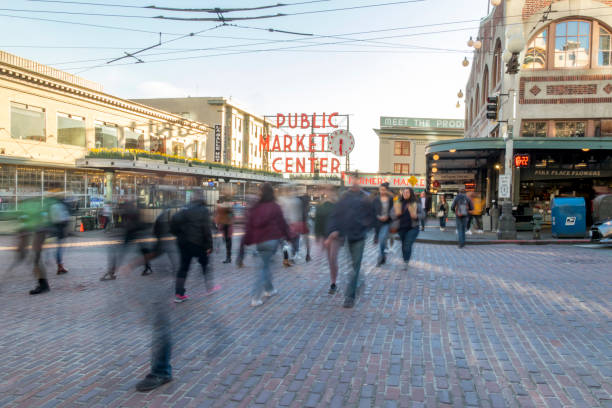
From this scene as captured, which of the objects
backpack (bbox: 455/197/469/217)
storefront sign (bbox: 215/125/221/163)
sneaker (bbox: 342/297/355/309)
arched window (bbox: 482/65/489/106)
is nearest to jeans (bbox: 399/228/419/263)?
sneaker (bbox: 342/297/355/309)

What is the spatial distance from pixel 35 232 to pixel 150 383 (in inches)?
198

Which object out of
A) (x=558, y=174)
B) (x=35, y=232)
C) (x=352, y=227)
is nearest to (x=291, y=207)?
(x=352, y=227)

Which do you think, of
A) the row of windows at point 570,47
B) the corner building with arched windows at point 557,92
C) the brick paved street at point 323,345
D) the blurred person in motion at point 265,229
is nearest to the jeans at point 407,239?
the brick paved street at point 323,345

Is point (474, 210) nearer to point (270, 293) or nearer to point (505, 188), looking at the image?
point (505, 188)

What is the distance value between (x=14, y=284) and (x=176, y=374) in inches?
224

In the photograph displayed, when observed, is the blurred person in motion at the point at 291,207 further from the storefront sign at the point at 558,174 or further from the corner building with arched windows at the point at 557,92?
the storefront sign at the point at 558,174

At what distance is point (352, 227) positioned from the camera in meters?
6.40

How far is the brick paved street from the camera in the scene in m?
3.55

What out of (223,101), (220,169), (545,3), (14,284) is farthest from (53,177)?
(223,101)

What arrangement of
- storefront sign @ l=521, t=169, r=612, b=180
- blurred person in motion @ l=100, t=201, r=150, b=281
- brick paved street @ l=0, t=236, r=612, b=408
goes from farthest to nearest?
storefront sign @ l=521, t=169, r=612, b=180 → blurred person in motion @ l=100, t=201, r=150, b=281 → brick paved street @ l=0, t=236, r=612, b=408

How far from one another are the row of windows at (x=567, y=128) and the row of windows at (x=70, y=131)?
82.9 ft

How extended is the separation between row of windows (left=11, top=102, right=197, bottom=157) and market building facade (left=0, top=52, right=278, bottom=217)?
53 mm

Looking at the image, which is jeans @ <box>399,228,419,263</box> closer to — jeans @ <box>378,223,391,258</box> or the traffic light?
jeans @ <box>378,223,391,258</box>

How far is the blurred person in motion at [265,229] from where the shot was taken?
6.12 metres
